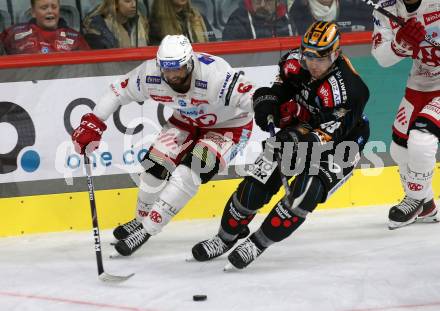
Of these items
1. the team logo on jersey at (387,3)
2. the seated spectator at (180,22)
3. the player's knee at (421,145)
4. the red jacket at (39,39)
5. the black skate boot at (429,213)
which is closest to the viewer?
Result: the player's knee at (421,145)

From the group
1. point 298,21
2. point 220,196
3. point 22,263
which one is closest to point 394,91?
point 298,21

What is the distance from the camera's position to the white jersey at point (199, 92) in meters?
5.31

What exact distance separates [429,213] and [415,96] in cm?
76

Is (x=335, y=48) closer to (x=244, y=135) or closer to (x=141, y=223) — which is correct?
(x=244, y=135)

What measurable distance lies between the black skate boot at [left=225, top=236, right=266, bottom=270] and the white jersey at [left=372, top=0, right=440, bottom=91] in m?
1.52

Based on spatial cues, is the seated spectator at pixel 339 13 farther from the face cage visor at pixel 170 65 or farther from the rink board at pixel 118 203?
the face cage visor at pixel 170 65

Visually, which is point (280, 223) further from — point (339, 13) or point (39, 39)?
point (339, 13)

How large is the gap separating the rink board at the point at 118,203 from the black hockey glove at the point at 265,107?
151cm

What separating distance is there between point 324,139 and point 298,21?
2029 millimetres

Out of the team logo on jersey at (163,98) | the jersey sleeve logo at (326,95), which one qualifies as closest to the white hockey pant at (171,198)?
the team logo on jersey at (163,98)

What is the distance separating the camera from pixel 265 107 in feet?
16.4

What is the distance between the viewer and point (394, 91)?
6723 mm

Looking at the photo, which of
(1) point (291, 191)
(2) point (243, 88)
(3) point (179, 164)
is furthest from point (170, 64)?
(1) point (291, 191)

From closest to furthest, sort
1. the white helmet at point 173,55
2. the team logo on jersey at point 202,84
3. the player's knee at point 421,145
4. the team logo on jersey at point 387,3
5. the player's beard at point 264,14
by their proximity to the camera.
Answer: the white helmet at point 173,55, the team logo on jersey at point 202,84, the player's knee at point 421,145, the team logo on jersey at point 387,3, the player's beard at point 264,14
